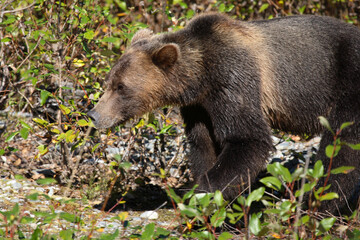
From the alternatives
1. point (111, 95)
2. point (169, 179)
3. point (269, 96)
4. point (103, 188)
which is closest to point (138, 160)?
point (169, 179)

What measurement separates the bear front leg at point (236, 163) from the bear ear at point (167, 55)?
950mm

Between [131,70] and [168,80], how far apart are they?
37cm

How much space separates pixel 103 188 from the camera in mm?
5539

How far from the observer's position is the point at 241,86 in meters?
4.84

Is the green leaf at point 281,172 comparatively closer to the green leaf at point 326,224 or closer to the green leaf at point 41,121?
the green leaf at point 326,224

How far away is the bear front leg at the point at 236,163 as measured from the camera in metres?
4.72

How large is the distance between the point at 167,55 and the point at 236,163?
3.99ft

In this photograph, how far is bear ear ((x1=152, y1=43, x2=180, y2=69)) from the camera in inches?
191

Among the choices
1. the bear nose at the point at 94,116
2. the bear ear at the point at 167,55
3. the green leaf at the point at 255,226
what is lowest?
the green leaf at the point at 255,226

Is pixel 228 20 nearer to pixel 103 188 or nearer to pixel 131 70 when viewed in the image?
pixel 131 70

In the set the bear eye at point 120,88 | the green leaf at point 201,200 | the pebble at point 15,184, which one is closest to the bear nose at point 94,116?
the bear eye at point 120,88

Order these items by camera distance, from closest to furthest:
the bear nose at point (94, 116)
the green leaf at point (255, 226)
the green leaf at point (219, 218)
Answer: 1. the green leaf at point (255, 226)
2. the green leaf at point (219, 218)
3. the bear nose at point (94, 116)

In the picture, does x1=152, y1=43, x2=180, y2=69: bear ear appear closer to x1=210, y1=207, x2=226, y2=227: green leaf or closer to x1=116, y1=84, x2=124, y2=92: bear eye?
x1=116, y1=84, x2=124, y2=92: bear eye

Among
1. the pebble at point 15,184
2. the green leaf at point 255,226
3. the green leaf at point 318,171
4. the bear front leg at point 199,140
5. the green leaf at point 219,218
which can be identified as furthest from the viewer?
the pebble at point 15,184
